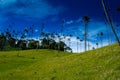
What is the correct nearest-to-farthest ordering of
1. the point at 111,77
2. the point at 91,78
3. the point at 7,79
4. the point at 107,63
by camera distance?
1. the point at 111,77
2. the point at 91,78
3. the point at 107,63
4. the point at 7,79

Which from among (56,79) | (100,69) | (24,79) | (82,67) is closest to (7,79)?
(24,79)

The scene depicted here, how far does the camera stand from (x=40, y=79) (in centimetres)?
5184

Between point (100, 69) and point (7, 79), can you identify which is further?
point (7, 79)

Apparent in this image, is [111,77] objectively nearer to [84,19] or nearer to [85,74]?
[85,74]

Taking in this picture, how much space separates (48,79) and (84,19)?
111m

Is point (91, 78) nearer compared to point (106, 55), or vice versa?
point (91, 78)

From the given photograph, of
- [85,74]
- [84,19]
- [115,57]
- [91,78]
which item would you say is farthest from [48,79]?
[84,19]

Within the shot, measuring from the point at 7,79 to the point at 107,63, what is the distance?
21901mm

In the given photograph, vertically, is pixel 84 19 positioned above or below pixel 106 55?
above

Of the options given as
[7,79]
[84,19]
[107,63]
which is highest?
[84,19]

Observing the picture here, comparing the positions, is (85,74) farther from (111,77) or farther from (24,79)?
(24,79)

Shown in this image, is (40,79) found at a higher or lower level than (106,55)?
lower

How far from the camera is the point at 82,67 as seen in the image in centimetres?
5594

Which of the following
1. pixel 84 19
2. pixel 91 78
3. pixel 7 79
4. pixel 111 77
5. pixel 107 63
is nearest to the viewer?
pixel 111 77
